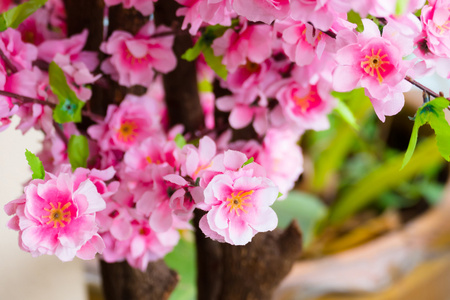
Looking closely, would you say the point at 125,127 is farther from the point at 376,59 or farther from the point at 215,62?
the point at 376,59

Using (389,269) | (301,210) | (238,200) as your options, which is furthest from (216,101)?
(389,269)

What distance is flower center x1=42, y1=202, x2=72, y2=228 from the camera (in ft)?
0.98

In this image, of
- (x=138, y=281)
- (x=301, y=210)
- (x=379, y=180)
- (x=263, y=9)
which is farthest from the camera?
(x=379, y=180)

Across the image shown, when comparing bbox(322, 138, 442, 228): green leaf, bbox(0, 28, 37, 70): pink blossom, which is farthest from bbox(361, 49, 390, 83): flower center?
bbox(322, 138, 442, 228): green leaf

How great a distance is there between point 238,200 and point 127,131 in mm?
138

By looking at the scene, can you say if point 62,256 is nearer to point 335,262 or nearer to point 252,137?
point 252,137

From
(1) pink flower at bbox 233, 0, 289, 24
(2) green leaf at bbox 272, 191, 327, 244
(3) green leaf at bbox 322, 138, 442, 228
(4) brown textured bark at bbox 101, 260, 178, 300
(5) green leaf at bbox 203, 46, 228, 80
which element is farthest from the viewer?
(3) green leaf at bbox 322, 138, 442, 228

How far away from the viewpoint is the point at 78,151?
371mm

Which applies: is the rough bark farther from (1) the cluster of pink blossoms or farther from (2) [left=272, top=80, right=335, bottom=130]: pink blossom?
(2) [left=272, top=80, right=335, bottom=130]: pink blossom

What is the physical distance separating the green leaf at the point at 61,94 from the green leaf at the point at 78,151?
13 mm

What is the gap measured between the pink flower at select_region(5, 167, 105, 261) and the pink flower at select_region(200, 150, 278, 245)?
0.06m

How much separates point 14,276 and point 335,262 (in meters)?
0.53

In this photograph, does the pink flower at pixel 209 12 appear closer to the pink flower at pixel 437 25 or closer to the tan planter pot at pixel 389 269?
the pink flower at pixel 437 25

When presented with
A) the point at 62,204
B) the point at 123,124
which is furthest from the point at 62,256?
the point at 123,124
